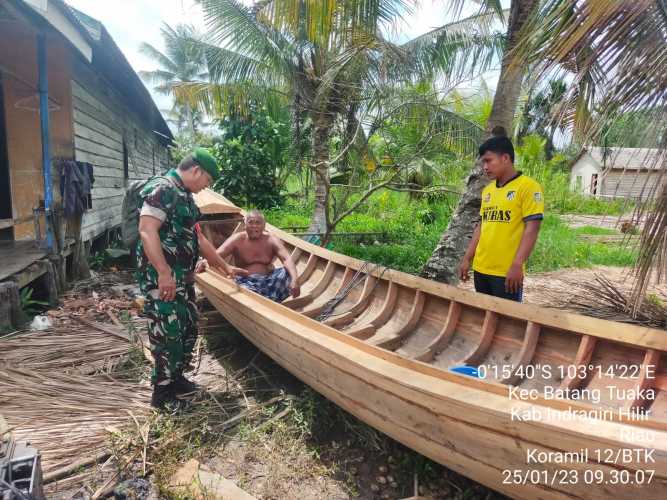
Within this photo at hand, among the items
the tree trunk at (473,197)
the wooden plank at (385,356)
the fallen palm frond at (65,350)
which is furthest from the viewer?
the tree trunk at (473,197)

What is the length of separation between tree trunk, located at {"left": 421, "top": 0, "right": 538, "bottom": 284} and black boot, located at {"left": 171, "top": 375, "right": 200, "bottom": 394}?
2735mm

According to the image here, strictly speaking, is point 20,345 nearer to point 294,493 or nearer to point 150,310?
point 150,310

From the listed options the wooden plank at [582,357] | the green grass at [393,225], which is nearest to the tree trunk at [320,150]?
the green grass at [393,225]

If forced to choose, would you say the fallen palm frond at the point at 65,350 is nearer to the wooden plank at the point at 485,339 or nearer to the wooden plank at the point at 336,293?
the wooden plank at the point at 336,293

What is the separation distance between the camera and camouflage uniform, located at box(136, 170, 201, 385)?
2.76 m

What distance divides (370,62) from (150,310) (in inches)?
223

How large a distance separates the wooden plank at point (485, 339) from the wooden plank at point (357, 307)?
1.21 m

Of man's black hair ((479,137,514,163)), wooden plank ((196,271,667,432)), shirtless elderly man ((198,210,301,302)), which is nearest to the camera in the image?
wooden plank ((196,271,667,432))

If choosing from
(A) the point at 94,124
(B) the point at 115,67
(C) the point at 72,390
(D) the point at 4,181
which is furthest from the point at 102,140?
(C) the point at 72,390

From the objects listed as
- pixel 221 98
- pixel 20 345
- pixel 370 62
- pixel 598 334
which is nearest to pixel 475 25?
pixel 370 62

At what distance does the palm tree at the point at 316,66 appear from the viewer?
5.60 meters

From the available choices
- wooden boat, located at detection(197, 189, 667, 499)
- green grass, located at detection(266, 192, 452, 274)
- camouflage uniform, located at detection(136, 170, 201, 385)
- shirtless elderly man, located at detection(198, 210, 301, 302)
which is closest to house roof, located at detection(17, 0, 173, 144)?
camouflage uniform, located at detection(136, 170, 201, 385)

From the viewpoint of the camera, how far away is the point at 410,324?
3395mm

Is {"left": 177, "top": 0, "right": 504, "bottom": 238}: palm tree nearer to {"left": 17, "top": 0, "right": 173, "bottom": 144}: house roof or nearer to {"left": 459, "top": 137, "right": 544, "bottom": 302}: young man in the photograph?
{"left": 17, "top": 0, "right": 173, "bottom": 144}: house roof
